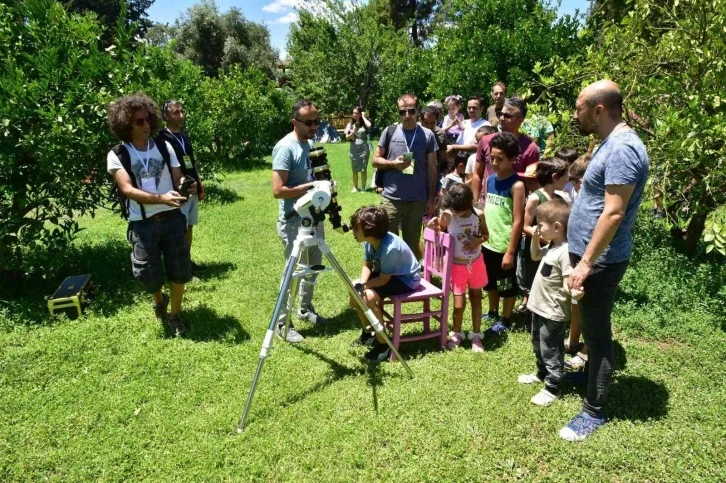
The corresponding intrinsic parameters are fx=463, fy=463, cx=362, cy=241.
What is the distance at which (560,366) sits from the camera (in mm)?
3191

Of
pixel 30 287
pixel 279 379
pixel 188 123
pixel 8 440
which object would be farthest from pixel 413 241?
pixel 188 123

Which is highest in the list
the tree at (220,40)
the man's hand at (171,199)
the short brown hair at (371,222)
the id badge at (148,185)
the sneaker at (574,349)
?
the tree at (220,40)

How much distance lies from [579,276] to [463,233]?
1394mm

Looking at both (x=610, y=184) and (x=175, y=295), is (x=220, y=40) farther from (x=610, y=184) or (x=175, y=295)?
(x=610, y=184)

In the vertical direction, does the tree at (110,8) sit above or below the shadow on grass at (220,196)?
above

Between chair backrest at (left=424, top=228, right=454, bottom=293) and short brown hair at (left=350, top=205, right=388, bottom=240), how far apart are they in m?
0.63

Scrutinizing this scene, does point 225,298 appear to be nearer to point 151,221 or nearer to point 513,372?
point 151,221

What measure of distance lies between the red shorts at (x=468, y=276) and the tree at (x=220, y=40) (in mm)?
29924

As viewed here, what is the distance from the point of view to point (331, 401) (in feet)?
10.9

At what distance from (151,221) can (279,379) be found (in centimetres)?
176

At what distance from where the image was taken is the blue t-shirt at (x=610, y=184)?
242 cm

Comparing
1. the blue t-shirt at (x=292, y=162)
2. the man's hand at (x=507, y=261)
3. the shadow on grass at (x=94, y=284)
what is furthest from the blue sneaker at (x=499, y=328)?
the shadow on grass at (x=94, y=284)

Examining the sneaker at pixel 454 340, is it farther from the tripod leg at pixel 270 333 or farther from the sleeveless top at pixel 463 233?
the tripod leg at pixel 270 333

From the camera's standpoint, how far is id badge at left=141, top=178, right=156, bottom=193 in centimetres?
390
